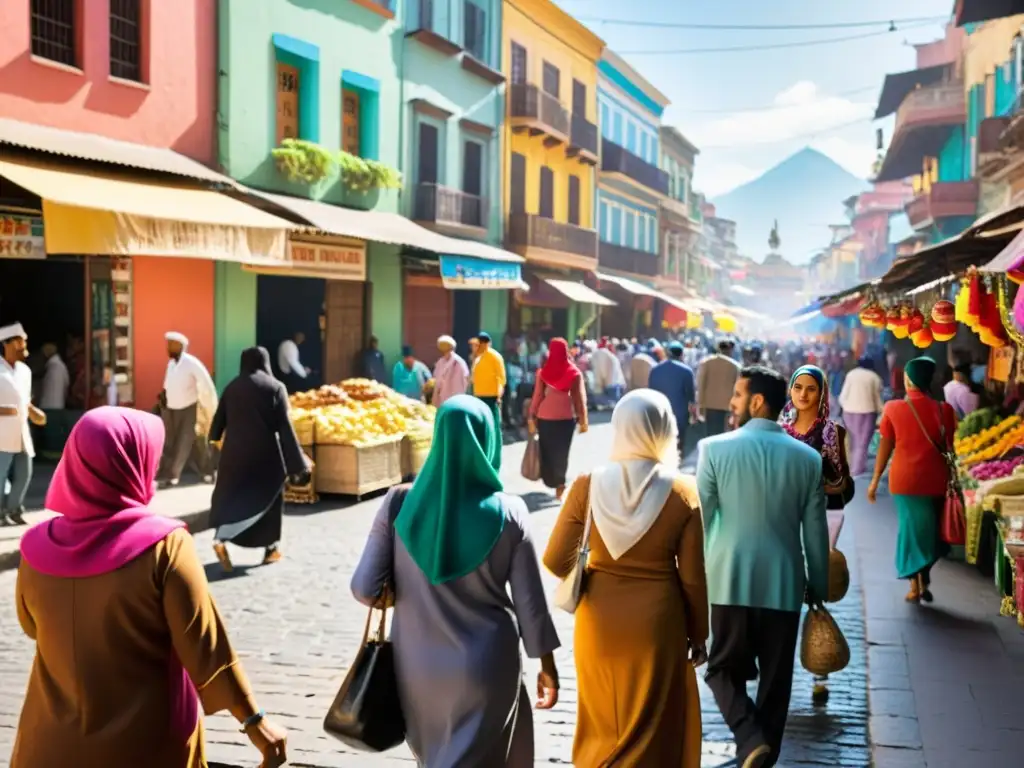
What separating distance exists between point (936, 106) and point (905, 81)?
6550 mm

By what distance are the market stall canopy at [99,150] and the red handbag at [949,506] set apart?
29.2ft

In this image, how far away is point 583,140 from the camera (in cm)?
3266

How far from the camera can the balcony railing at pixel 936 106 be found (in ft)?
87.4

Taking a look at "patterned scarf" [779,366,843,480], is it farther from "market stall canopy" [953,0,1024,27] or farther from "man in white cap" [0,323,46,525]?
"market stall canopy" [953,0,1024,27]

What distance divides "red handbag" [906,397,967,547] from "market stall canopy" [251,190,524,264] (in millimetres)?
9588

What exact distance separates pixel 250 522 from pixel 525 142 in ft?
71.3

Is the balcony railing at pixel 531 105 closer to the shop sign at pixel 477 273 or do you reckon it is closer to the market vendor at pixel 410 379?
the shop sign at pixel 477 273

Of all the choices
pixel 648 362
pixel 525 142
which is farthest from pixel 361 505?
pixel 525 142

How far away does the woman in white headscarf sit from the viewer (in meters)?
3.93

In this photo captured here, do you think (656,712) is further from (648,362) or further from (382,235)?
(648,362)

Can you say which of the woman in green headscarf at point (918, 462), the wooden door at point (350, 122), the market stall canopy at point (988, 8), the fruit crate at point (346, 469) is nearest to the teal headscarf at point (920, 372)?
the woman in green headscarf at point (918, 462)

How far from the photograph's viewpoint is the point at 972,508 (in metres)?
7.77

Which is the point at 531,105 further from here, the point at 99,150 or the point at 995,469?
the point at 995,469

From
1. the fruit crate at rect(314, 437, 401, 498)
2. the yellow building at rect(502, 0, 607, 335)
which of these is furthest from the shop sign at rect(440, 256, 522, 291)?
the fruit crate at rect(314, 437, 401, 498)
